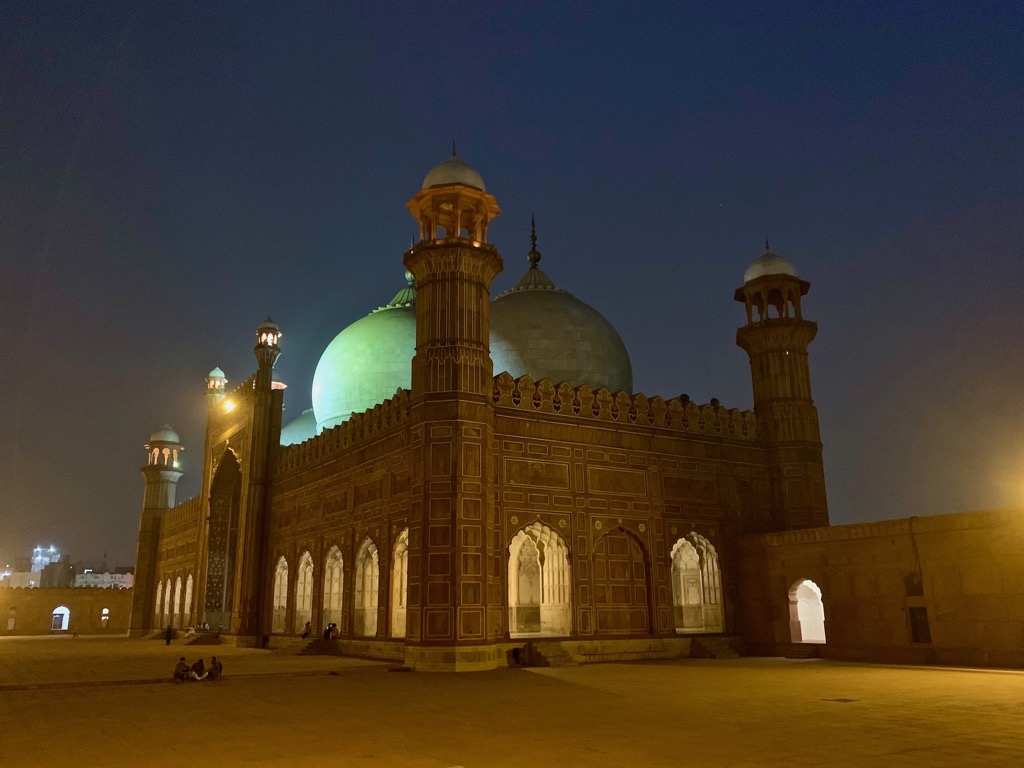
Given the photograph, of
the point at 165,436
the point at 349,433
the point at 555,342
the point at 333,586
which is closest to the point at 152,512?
the point at 165,436

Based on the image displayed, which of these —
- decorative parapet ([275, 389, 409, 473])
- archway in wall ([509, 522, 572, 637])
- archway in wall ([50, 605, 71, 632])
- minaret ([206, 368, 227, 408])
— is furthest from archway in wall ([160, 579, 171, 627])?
archway in wall ([509, 522, 572, 637])

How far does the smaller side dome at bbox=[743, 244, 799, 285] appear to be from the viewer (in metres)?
22.6

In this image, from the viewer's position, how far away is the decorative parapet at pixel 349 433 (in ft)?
64.5

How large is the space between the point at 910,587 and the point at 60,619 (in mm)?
50242

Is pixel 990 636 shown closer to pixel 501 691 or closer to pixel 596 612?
pixel 596 612

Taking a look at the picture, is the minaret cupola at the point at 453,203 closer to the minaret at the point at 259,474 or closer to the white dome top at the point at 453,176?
the white dome top at the point at 453,176

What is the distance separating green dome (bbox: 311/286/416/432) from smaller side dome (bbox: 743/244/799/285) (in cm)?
1154

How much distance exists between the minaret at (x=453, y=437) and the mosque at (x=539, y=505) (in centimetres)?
4

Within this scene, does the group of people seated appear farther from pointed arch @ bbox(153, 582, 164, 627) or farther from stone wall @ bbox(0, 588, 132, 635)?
stone wall @ bbox(0, 588, 132, 635)

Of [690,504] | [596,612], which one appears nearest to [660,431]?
[690,504]

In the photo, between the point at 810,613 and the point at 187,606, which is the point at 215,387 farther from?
the point at 810,613

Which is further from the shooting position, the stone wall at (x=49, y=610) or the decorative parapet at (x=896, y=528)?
the stone wall at (x=49, y=610)

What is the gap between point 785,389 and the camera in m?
22.3

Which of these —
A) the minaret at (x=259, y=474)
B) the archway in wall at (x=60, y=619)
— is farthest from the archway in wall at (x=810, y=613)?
the archway in wall at (x=60, y=619)
